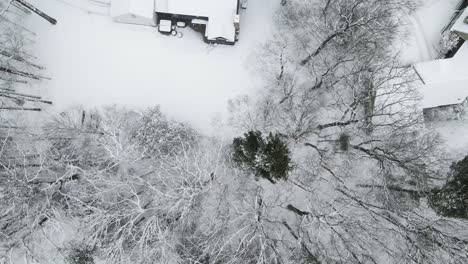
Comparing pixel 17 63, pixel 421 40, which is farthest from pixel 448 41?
pixel 17 63

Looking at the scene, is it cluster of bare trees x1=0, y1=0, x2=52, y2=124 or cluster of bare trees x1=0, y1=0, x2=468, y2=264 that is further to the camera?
cluster of bare trees x1=0, y1=0, x2=52, y2=124

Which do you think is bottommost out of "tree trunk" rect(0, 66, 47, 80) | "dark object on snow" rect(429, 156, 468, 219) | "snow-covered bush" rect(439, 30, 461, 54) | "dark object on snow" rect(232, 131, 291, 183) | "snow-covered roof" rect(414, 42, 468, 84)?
"dark object on snow" rect(429, 156, 468, 219)

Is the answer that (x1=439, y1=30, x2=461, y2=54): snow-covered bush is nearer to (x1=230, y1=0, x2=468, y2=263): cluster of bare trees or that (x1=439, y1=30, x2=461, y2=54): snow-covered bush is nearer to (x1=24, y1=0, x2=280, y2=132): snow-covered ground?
(x1=230, y1=0, x2=468, y2=263): cluster of bare trees

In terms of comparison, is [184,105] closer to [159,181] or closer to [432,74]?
[159,181]

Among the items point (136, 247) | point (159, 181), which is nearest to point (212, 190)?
point (159, 181)

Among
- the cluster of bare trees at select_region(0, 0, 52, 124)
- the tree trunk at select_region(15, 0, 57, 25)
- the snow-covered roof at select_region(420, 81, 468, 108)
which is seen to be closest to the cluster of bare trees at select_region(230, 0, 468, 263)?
the snow-covered roof at select_region(420, 81, 468, 108)

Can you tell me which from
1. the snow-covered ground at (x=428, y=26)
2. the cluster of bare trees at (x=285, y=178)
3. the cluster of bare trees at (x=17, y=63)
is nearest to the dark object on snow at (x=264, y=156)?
the cluster of bare trees at (x=285, y=178)
